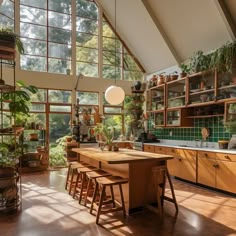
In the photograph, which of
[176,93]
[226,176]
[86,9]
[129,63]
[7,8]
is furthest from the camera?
[129,63]

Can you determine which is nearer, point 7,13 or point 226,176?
point 226,176

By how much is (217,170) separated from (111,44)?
218 inches

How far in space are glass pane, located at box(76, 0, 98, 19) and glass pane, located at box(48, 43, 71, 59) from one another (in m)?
1.22

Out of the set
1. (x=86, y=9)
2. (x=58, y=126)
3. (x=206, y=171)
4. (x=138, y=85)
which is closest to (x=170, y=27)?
(x=138, y=85)

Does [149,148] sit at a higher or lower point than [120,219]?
higher

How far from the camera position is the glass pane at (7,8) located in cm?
657

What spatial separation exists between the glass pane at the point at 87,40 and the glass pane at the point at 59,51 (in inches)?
16.7

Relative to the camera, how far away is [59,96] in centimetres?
743

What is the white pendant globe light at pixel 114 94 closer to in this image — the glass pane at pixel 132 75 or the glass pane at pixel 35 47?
the glass pane at pixel 35 47

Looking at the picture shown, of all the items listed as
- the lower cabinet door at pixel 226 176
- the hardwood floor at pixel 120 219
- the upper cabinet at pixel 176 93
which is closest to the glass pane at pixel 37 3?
the upper cabinet at pixel 176 93

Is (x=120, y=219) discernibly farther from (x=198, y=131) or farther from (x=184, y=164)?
(x=198, y=131)

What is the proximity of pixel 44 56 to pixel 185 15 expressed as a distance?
13.6ft

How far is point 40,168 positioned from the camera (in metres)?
6.64

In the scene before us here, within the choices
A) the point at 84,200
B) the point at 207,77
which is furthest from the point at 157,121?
the point at 84,200
